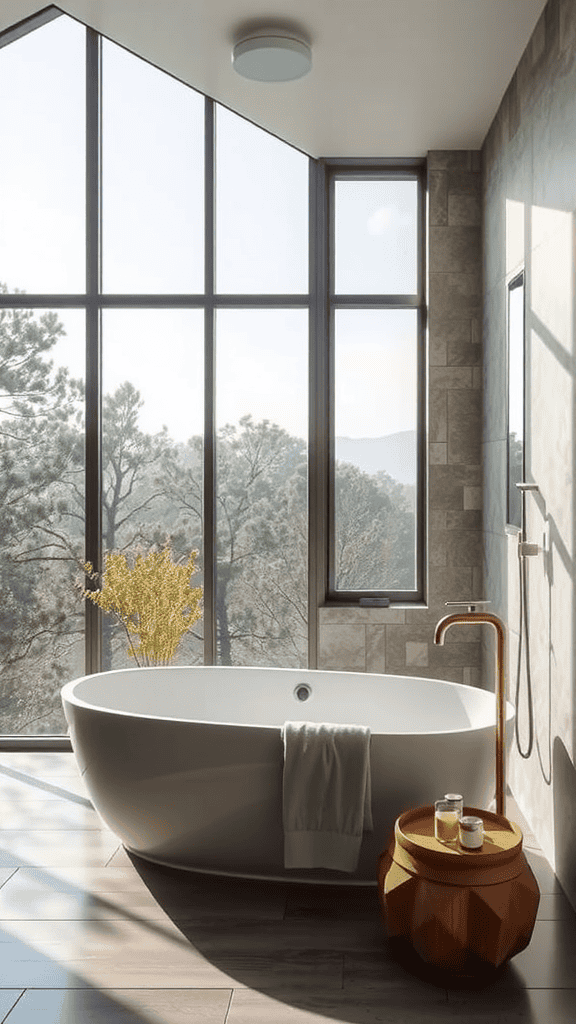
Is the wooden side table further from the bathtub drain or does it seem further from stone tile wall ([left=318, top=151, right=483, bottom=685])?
stone tile wall ([left=318, top=151, right=483, bottom=685])

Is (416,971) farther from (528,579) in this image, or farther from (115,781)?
(528,579)

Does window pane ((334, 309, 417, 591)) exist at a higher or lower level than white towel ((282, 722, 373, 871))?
higher

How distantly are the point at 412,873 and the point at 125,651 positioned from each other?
99.8 inches

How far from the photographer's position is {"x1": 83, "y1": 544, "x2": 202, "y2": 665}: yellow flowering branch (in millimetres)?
4512

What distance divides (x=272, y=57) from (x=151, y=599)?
249cm

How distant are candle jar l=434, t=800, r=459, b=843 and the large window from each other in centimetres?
216

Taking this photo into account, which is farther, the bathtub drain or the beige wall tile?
the beige wall tile

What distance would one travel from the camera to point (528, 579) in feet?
11.6

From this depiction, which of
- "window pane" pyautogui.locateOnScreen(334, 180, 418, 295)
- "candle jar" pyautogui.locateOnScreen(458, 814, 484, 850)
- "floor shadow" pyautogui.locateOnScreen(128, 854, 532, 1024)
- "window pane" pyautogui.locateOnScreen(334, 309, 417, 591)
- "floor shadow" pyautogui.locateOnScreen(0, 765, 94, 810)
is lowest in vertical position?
"floor shadow" pyautogui.locateOnScreen(128, 854, 532, 1024)

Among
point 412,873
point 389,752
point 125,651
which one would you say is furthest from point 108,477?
point 412,873

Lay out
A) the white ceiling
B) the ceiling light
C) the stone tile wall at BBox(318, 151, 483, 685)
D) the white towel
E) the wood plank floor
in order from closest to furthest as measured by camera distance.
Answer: the wood plank floor < the white towel < the white ceiling < the ceiling light < the stone tile wall at BBox(318, 151, 483, 685)

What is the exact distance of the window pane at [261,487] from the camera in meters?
4.75

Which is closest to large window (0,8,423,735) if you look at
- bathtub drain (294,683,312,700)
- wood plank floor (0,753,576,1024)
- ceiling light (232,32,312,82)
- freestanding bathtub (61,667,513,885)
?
bathtub drain (294,683,312,700)

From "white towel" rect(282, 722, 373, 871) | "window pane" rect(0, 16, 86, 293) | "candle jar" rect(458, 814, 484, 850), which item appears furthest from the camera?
"window pane" rect(0, 16, 86, 293)
